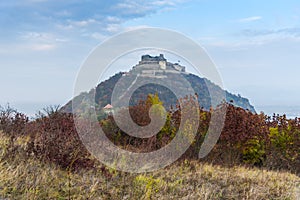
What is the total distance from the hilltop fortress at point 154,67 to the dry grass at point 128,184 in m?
3.35

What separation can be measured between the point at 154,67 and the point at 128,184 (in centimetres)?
505

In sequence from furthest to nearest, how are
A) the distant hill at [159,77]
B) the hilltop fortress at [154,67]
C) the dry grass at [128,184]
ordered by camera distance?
the hilltop fortress at [154,67] → the distant hill at [159,77] → the dry grass at [128,184]

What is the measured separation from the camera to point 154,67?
388 inches

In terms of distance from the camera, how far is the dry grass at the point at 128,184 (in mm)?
4613

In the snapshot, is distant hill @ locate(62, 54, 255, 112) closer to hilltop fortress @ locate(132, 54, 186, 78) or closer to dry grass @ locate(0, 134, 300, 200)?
hilltop fortress @ locate(132, 54, 186, 78)

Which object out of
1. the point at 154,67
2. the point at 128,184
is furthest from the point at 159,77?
the point at 128,184

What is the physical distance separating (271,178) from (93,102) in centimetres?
431

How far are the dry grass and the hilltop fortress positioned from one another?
3353mm

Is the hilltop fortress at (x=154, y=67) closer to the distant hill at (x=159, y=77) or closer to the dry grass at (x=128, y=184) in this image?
the distant hill at (x=159, y=77)

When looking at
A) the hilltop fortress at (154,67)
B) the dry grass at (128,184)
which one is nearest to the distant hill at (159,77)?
the hilltop fortress at (154,67)

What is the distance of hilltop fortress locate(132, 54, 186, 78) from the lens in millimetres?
9469

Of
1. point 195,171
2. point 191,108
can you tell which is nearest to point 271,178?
point 195,171

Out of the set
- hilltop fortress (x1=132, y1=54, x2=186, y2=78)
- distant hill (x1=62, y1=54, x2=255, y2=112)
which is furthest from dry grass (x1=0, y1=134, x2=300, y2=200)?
hilltop fortress (x1=132, y1=54, x2=186, y2=78)

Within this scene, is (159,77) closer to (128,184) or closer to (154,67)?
(154,67)
